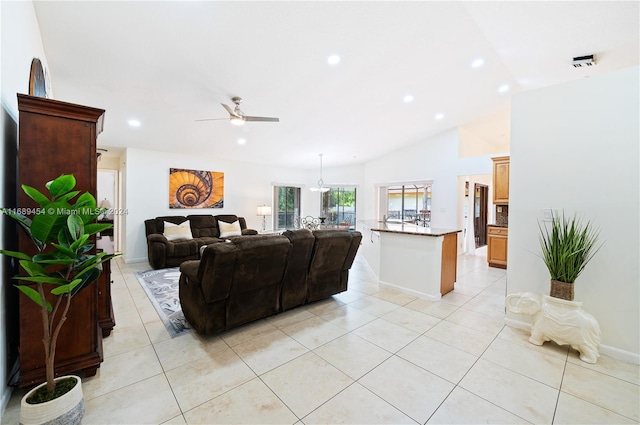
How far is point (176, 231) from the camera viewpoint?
219 inches

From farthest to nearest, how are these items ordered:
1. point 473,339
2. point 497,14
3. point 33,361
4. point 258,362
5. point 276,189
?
point 276,189, point 497,14, point 473,339, point 258,362, point 33,361

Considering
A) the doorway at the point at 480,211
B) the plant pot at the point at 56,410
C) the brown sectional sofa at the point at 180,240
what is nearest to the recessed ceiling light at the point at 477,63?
the doorway at the point at 480,211

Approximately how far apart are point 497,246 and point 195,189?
699cm

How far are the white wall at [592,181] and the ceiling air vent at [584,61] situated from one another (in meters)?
1.71

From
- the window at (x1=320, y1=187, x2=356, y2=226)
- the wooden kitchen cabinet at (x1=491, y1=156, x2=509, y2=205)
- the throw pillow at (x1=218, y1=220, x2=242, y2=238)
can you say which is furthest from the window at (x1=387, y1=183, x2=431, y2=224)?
the throw pillow at (x1=218, y1=220, x2=242, y2=238)

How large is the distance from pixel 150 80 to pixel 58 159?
215 centimetres

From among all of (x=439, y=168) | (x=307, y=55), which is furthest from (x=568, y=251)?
(x=439, y=168)

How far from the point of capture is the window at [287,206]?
8.55m

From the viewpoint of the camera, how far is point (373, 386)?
1.82 meters

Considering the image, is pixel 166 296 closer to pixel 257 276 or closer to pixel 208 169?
pixel 257 276

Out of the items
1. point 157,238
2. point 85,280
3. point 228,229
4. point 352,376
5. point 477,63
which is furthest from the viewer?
point 228,229

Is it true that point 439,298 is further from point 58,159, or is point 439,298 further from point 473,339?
point 58,159

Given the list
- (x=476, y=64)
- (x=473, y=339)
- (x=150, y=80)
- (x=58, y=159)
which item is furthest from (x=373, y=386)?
(x=476, y=64)

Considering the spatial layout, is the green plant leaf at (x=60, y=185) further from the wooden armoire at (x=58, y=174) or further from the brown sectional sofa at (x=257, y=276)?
the brown sectional sofa at (x=257, y=276)
